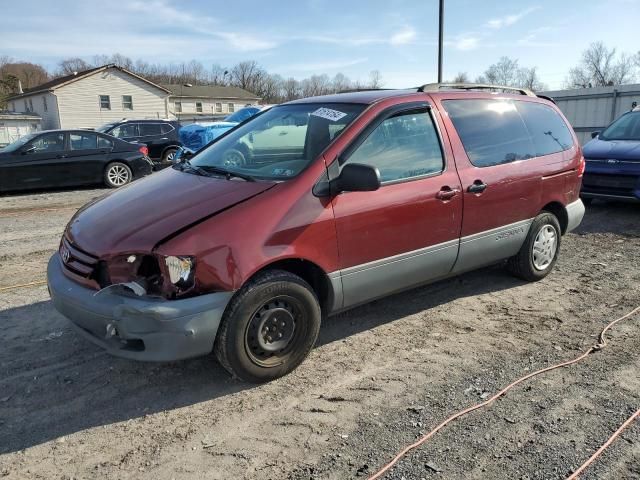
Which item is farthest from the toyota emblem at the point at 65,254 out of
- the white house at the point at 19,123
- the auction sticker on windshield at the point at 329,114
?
the white house at the point at 19,123

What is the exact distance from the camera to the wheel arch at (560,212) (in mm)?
5316

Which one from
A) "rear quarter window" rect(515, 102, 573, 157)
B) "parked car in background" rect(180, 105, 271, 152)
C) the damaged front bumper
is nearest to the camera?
the damaged front bumper

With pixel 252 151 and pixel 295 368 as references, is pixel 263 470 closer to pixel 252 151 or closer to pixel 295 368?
pixel 295 368

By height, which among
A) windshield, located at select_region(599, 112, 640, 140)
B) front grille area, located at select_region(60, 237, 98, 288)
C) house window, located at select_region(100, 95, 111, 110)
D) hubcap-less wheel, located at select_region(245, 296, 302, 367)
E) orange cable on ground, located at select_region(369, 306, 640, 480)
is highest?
house window, located at select_region(100, 95, 111, 110)

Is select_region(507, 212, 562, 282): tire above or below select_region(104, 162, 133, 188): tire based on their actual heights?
below

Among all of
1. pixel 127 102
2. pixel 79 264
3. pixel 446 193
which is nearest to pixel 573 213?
pixel 446 193

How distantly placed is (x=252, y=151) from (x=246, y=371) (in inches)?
69.6

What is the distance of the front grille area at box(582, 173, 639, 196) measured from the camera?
8117 mm

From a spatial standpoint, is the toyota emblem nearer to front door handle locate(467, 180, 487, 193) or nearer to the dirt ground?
the dirt ground

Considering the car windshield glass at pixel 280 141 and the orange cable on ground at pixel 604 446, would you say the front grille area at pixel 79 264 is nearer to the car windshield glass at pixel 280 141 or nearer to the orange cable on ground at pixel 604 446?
the car windshield glass at pixel 280 141

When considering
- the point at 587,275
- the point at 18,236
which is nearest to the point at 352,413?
the point at 587,275

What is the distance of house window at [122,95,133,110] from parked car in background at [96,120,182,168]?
31.5 meters

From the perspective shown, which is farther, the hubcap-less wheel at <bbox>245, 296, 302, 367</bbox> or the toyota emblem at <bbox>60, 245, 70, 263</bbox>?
the toyota emblem at <bbox>60, 245, 70, 263</bbox>

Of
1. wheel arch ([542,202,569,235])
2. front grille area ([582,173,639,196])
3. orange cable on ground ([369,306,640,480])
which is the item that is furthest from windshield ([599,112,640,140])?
orange cable on ground ([369,306,640,480])
